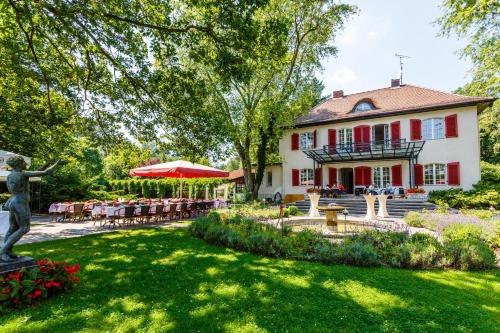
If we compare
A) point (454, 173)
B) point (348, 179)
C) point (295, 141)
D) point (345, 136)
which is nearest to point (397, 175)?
point (454, 173)

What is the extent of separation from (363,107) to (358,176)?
5.03 m

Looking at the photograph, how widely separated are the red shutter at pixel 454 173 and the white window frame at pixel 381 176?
318 cm

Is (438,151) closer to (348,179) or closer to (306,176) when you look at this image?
(348,179)

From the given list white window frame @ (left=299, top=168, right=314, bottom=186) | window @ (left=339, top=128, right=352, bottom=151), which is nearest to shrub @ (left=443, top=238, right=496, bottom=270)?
window @ (left=339, top=128, right=352, bottom=151)

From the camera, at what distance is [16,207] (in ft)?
12.3

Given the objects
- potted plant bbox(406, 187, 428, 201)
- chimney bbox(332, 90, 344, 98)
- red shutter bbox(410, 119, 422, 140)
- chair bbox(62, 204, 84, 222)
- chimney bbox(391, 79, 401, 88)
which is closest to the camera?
chair bbox(62, 204, 84, 222)

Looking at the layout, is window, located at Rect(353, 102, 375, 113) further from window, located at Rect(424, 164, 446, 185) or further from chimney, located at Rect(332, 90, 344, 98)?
window, located at Rect(424, 164, 446, 185)

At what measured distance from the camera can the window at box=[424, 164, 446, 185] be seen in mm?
16094

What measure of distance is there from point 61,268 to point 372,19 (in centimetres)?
914

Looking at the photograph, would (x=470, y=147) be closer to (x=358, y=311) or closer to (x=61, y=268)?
(x=358, y=311)

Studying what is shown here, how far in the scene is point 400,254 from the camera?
5289mm

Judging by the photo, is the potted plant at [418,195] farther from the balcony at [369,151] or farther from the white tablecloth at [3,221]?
the white tablecloth at [3,221]

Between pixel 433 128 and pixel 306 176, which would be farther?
pixel 306 176

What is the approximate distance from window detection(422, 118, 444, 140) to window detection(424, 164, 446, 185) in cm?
178
